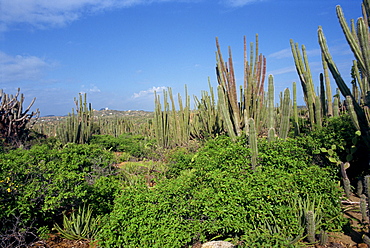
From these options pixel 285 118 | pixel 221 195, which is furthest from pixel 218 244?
pixel 285 118

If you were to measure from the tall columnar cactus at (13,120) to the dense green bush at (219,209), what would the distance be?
10.8 meters

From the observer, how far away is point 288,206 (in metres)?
4.64

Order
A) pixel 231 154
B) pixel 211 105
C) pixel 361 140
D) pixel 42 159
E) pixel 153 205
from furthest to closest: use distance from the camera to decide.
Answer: pixel 211 105 < pixel 42 159 < pixel 361 140 < pixel 231 154 < pixel 153 205

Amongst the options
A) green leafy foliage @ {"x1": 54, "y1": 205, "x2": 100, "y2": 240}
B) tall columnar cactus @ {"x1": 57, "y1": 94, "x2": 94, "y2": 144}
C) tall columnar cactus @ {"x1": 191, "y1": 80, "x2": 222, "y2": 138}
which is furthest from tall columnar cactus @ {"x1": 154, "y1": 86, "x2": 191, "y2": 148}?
green leafy foliage @ {"x1": 54, "y1": 205, "x2": 100, "y2": 240}

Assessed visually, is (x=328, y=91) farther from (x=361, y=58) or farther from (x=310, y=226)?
(x=310, y=226)

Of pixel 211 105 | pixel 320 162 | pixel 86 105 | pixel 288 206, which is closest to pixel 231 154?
pixel 288 206

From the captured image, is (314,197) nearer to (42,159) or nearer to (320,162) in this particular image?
(320,162)

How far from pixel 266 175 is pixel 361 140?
2750mm

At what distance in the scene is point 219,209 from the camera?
4.45 meters

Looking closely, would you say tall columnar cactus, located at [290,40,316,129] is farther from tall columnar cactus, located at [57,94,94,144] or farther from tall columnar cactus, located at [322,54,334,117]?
tall columnar cactus, located at [57,94,94,144]

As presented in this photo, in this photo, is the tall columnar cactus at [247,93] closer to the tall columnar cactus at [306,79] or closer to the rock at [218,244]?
the tall columnar cactus at [306,79]

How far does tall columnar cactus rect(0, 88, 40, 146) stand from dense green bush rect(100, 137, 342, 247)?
1076 cm

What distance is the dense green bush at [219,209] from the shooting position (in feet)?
14.3

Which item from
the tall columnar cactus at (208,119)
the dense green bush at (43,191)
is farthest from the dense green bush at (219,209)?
the tall columnar cactus at (208,119)
